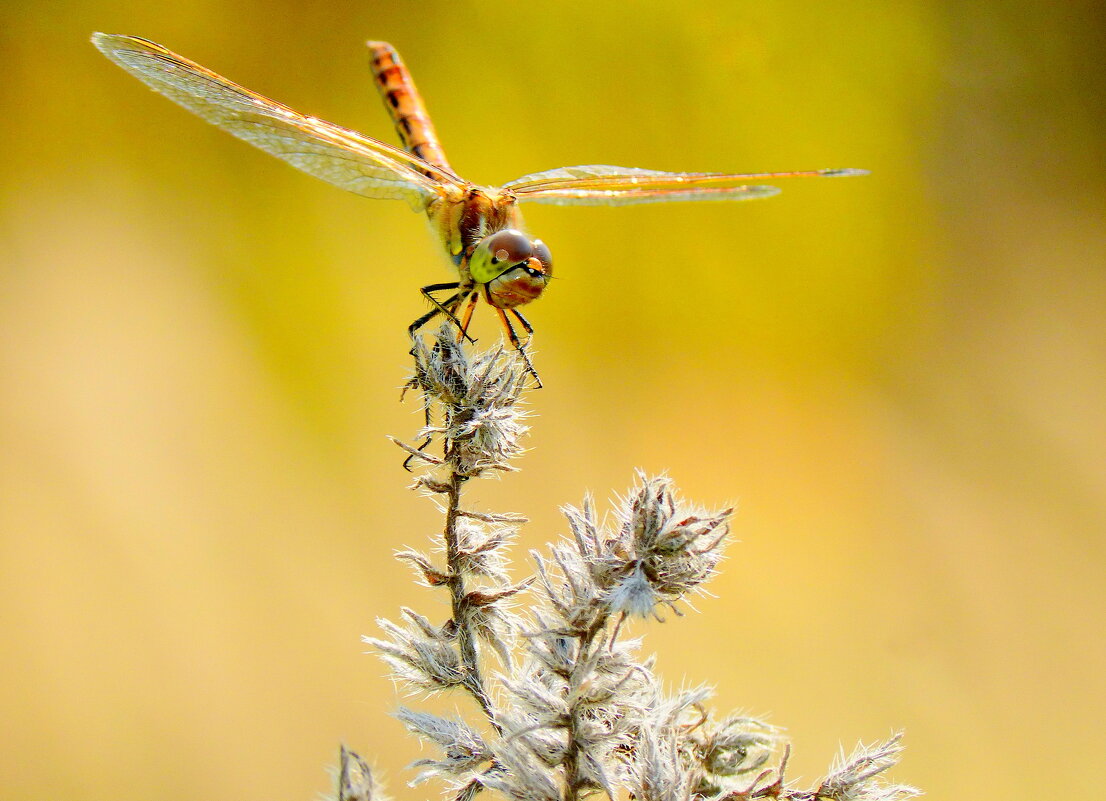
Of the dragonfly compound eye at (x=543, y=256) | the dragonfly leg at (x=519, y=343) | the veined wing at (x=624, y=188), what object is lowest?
the dragonfly leg at (x=519, y=343)

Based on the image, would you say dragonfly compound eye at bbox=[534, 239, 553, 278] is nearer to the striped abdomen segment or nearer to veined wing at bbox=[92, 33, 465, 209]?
veined wing at bbox=[92, 33, 465, 209]


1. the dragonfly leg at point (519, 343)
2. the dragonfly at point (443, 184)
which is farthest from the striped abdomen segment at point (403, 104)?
the dragonfly leg at point (519, 343)

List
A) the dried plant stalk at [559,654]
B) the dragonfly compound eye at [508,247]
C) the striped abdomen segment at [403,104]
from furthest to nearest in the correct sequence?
the striped abdomen segment at [403,104] < the dragonfly compound eye at [508,247] < the dried plant stalk at [559,654]

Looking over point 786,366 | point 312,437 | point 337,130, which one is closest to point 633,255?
point 786,366

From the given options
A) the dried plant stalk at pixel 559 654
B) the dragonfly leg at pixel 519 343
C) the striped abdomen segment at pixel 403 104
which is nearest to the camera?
the dried plant stalk at pixel 559 654

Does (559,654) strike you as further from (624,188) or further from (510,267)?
(624,188)

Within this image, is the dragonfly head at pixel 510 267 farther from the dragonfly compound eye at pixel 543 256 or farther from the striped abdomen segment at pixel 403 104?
the striped abdomen segment at pixel 403 104

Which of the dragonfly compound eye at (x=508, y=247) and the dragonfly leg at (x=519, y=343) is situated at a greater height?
the dragonfly compound eye at (x=508, y=247)

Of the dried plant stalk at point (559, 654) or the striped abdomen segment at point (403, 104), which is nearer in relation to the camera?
the dried plant stalk at point (559, 654)
